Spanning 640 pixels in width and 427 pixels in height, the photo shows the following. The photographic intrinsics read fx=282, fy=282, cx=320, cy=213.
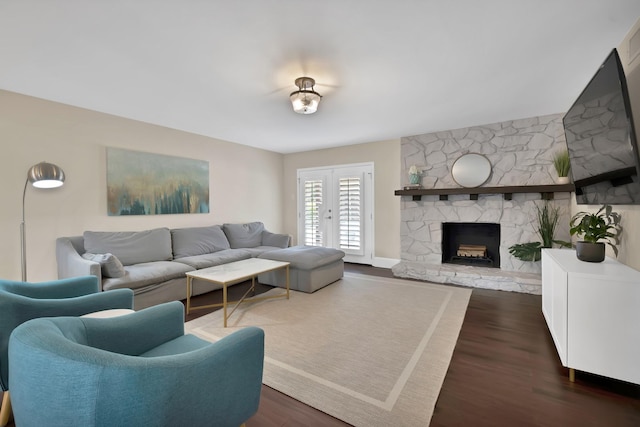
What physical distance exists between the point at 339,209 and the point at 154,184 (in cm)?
334

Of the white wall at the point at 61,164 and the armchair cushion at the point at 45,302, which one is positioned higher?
the white wall at the point at 61,164

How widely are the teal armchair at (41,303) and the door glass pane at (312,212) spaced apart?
4317 millimetres

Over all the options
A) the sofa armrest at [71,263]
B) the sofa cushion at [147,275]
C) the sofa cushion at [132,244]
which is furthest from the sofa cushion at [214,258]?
the sofa armrest at [71,263]

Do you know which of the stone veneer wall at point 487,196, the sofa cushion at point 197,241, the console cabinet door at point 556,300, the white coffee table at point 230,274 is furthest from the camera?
the sofa cushion at point 197,241

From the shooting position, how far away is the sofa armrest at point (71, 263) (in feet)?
9.09

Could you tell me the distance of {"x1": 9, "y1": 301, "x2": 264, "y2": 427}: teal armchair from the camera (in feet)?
2.60

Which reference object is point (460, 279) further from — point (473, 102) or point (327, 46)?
point (327, 46)

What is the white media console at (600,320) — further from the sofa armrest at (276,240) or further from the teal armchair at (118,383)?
the sofa armrest at (276,240)

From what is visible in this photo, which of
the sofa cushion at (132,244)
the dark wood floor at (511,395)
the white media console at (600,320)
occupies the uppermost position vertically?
the sofa cushion at (132,244)

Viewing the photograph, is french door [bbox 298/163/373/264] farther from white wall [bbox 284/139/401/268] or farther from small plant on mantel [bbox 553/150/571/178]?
small plant on mantel [bbox 553/150/571/178]

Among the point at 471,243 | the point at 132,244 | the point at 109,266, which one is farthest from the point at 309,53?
the point at 471,243

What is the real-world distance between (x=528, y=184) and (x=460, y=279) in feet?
5.61

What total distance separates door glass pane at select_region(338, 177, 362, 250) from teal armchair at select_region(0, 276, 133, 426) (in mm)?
4217

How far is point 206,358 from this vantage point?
39.8 inches
